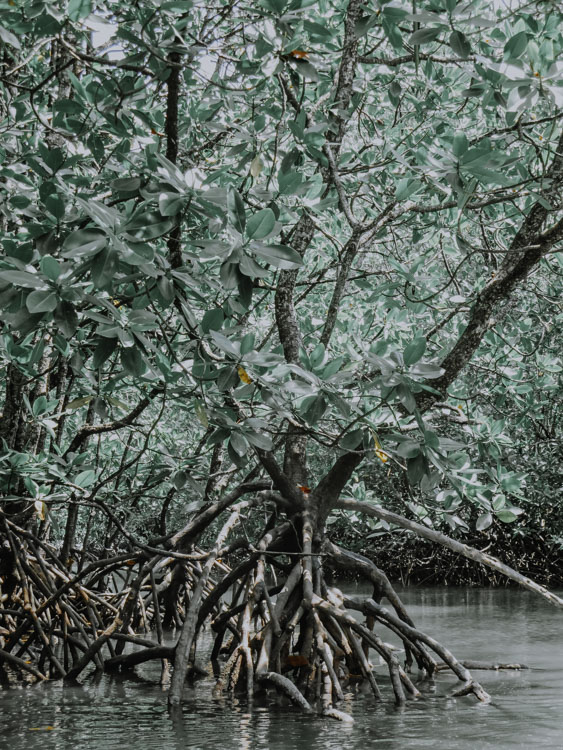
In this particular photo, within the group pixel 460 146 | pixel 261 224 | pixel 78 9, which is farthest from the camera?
pixel 78 9

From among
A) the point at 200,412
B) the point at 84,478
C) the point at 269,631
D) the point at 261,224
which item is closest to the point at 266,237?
the point at 261,224

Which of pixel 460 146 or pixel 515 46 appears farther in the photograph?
pixel 515 46

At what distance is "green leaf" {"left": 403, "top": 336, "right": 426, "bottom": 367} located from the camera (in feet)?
8.62

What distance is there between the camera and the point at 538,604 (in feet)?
31.8

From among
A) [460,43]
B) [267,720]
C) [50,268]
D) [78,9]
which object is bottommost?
[267,720]

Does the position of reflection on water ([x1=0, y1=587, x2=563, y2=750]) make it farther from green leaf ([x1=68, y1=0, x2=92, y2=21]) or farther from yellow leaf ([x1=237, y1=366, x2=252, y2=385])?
green leaf ([x1=68, y1=0, x2=92, y2=21])

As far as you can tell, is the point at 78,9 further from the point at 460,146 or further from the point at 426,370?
the point at 426,370

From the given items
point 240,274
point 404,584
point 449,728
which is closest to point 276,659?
point 449,728

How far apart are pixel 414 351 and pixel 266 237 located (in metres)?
0.64

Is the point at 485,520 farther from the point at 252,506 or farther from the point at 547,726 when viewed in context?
the point at 252,506

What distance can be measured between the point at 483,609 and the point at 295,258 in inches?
316

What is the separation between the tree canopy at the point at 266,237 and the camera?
2496 millimetres

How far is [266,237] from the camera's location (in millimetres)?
2268

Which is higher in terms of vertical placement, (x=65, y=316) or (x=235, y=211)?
(x=235, y=211)
